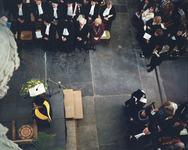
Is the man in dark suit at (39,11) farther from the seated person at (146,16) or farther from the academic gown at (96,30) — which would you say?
the seated person at (146,16)

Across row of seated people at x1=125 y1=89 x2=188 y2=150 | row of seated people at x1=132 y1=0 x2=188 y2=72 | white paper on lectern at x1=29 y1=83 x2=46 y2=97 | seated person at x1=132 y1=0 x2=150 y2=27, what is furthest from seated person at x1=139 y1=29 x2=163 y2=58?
white paper on lectern at x1=29 y1=83 x2=46 y2=97

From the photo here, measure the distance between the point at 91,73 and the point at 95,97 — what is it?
3.25ft

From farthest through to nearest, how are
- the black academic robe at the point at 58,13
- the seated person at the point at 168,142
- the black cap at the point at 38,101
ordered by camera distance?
the black academic robe at the point at 58,13, the seated person at the point at 168,142, the black cap at the point at 38,101

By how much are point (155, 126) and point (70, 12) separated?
512 cm

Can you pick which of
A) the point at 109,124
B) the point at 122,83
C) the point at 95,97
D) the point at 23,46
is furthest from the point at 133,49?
the point at 23,46

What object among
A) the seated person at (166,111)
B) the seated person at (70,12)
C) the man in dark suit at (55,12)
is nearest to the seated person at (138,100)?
the seated person at (166,111)

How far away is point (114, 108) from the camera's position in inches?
259

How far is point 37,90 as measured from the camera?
4.80 m

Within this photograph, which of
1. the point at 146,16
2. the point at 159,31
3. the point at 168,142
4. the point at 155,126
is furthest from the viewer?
the point at 146,16

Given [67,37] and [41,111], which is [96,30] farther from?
[41,111]

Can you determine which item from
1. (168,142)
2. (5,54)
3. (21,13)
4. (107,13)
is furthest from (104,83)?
(5,54)

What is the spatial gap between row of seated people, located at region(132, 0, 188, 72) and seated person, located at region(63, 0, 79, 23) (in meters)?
2.82

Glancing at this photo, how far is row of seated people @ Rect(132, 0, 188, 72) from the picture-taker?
6.94 metres

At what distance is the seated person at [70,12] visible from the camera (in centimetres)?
681
